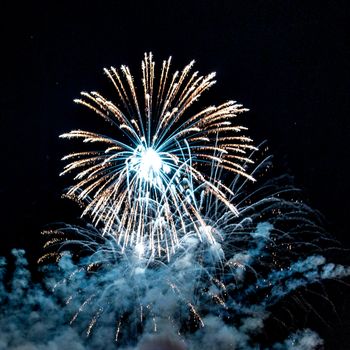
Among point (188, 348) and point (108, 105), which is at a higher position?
point (108, 105)

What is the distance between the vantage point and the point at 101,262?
17406mm

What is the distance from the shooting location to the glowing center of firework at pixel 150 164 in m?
14.6

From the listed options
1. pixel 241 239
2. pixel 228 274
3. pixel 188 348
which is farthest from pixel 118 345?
pixel 241 239

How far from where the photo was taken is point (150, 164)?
579 inches

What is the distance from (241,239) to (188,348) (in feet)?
20.6

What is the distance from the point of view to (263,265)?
1731 centimetres

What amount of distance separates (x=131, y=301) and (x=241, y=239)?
4.59 metres

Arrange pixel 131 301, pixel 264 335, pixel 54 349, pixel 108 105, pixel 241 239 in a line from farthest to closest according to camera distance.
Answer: pixel 54 349, pixel 264 335, pixel 131 301, pixel 241 239, pixel 108 105

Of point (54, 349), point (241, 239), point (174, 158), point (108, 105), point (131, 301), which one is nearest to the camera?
point (174, 158)

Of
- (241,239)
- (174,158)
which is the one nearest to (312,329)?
(241,239)

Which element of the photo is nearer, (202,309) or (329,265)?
(329,265)

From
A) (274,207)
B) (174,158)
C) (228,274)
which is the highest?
(174,158)

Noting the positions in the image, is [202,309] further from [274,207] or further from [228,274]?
[274,207]

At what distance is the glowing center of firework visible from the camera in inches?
575
